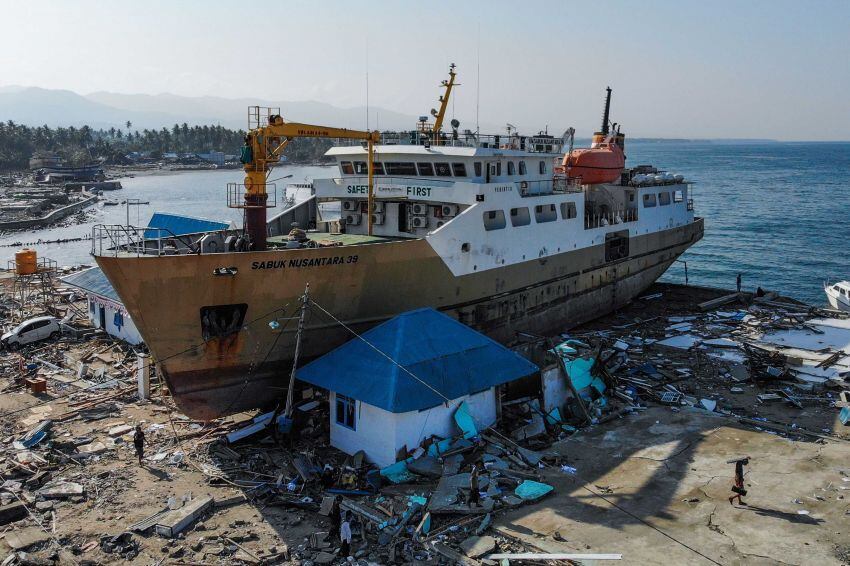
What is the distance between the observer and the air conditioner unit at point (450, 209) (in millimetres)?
24531

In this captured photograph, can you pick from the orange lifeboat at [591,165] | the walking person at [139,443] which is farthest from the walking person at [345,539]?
the orange lifeboat at [591,165]

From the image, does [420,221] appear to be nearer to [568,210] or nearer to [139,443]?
[568,210]

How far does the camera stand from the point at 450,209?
24781 millimetres

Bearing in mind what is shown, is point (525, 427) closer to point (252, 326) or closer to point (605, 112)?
point (252, 326)

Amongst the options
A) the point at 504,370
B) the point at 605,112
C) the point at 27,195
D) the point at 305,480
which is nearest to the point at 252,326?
the point at 305,480

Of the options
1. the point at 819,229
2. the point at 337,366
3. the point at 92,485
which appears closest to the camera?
the point at 92,485

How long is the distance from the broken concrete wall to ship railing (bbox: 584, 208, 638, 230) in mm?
14419

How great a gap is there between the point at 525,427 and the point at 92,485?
10.8 metres

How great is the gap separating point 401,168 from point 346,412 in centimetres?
1139

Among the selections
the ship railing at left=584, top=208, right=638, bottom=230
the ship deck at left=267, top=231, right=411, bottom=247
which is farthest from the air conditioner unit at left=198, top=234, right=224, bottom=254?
the ship railing at left=584, top=208, right=638, bottom=230

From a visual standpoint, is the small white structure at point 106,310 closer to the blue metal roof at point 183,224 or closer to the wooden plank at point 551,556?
the blue metal roof at point 183,224

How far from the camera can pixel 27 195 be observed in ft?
314

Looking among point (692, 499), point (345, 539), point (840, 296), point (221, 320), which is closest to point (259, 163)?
point (221, 320)

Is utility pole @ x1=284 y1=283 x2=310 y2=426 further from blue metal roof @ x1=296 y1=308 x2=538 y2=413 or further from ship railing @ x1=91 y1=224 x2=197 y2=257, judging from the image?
ship railing @ x1=91 y1=224 x2=197 y2=257
